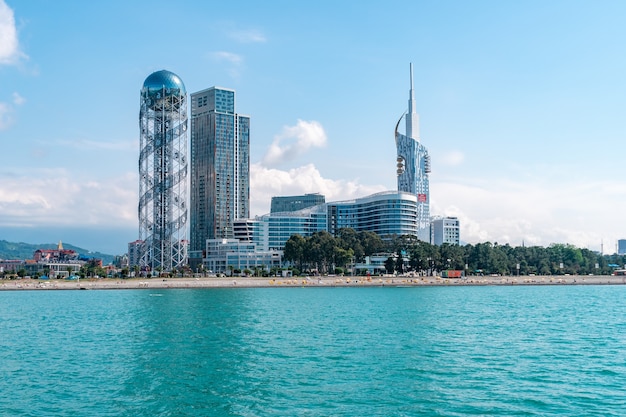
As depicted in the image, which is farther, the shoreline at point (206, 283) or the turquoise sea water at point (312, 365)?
the shoreline at point (206, 283)

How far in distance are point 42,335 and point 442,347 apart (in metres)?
39.8

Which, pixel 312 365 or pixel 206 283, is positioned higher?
pixel 206 283

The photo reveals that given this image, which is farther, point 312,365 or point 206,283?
point 206,283

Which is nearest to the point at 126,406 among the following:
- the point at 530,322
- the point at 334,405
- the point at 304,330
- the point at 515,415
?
the point at 334,405

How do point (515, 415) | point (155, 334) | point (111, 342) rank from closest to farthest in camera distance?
point (515, 415) → point (111, 342) → point (155, 334)

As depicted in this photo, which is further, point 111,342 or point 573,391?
point 111,342

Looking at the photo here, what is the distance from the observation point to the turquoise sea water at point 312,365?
116 ft

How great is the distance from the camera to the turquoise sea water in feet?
116

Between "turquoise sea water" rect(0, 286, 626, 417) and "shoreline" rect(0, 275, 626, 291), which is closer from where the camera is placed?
"turquoise sea water" rect(0, 286, 626, 417)

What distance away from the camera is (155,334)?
6347cm

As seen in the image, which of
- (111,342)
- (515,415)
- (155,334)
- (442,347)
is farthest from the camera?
(155,334)

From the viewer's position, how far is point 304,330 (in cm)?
6700

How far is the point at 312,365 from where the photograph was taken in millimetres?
46000

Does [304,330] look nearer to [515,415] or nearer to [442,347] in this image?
[442,347]
